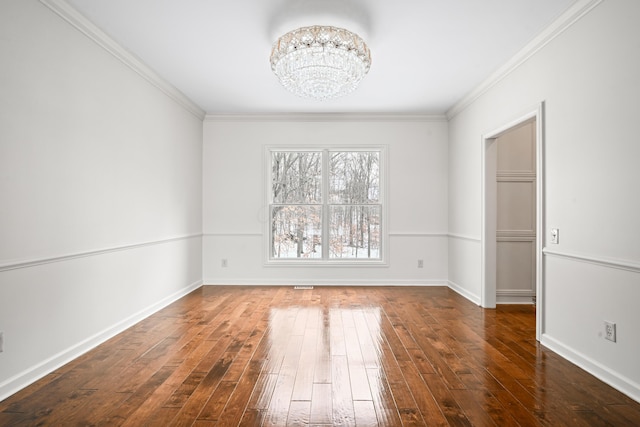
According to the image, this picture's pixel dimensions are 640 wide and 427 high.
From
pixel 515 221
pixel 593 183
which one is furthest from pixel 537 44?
pixel 515 221

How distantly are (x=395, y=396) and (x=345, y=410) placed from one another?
0.35 m

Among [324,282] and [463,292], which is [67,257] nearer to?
[324,282]

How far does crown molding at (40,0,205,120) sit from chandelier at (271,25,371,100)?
1443 mm

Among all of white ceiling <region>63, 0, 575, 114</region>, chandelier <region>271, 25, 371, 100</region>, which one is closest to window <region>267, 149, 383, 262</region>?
white ceiling <region>63, 0, 575, 114</region>

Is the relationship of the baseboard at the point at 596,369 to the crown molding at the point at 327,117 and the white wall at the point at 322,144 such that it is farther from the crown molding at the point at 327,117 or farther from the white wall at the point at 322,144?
the crown molding at the point at 327,117

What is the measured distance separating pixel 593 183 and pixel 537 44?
4.74ft

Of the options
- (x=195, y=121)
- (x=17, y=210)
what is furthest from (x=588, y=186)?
(x=195, y=121)

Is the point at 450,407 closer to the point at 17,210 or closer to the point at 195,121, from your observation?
the point at 17,210

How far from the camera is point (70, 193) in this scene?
3.05 m

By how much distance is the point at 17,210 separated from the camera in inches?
99.9

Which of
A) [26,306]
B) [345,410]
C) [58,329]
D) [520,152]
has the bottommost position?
[345,410]

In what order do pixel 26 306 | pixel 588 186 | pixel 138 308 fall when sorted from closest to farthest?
pixel 26 306 → pixel 588 186 → pixel 138 308

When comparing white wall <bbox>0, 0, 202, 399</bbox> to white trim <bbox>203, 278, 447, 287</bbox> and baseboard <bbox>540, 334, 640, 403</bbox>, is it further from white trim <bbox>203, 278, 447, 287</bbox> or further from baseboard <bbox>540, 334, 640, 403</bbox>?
baseboard <bbox>540, 334, 640, 403</bbox>

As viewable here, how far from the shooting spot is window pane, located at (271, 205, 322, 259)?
629 cm
